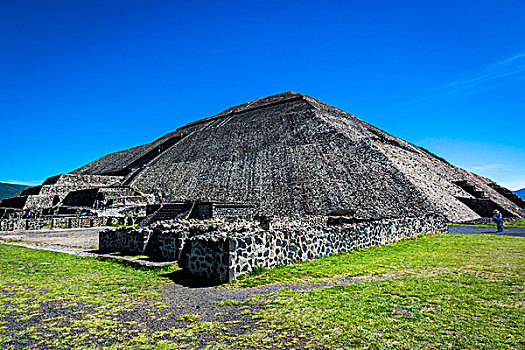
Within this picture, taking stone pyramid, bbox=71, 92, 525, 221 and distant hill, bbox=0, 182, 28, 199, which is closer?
stone pyramid, bbox=71, 92, 525, 221

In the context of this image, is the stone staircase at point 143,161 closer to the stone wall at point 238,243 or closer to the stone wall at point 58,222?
the stone wall at point 58,222

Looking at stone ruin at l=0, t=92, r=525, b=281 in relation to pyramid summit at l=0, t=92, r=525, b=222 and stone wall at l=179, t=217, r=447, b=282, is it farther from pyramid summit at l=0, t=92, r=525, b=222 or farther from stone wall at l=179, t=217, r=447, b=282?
pyramid summit at l=0, t=92, r=525, b=222

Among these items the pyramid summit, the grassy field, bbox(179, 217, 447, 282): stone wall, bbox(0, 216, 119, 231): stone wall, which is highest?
the pyramid summit

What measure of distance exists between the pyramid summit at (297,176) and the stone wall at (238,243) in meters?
11.8

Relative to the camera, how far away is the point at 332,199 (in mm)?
27766

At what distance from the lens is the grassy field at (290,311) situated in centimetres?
433

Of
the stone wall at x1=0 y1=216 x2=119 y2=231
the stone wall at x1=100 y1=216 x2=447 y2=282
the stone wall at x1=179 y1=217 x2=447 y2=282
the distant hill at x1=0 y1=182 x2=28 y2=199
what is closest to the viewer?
the stone wall at x1=179 y1=217 x2=447 y2=282

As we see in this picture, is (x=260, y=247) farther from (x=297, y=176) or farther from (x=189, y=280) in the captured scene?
(x=297, y=176)

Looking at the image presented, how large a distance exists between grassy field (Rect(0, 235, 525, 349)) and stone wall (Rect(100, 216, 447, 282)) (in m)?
0.47

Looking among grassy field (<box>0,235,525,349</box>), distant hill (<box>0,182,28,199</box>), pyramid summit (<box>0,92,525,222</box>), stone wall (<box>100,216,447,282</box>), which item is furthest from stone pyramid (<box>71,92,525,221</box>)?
distant hill (<box>0,182,28,199</box>)

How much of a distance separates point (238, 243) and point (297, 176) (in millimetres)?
24817

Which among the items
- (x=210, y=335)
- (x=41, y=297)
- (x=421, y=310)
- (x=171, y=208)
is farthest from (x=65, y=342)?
(x=171, y=208)

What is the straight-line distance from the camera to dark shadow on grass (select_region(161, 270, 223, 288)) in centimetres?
759

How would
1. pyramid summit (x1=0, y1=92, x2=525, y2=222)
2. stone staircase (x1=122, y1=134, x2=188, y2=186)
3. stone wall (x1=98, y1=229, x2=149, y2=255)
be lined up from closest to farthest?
stone wall (x1=98, y1=229, x2=149, y2=255) → pyramid summit (x1=0, y1=92, x2=525, y2=222) → stone staircase (x1=122, y1=134, x2=188, y2=186)
